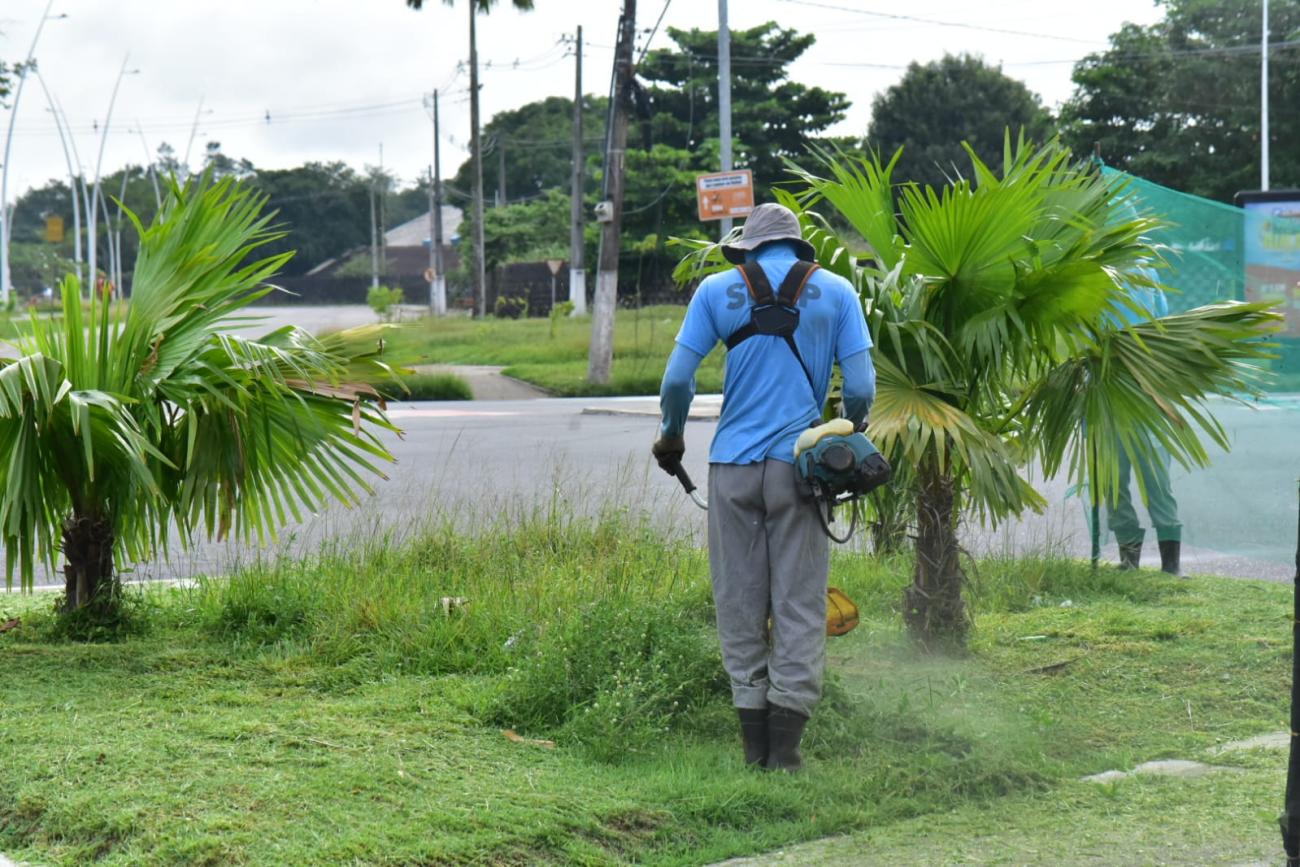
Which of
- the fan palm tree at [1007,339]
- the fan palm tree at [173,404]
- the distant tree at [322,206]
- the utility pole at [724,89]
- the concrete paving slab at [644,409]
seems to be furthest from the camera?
the distant tree at [322,206]

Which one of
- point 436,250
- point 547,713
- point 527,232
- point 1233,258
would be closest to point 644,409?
point 1233,258

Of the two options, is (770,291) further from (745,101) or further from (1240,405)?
(745,101)

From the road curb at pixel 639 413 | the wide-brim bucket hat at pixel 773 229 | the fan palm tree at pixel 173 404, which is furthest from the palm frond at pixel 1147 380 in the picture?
the road curb at pixel 639 413

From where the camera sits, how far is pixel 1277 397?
25.8ft

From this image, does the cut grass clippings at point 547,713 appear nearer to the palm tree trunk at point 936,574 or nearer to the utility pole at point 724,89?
the palm tree trunk at point 936,574

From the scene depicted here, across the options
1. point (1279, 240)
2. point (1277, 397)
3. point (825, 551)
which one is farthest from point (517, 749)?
point (1279, 240)

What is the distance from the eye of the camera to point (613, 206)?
23656 mm

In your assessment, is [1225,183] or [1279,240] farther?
[1225,183]

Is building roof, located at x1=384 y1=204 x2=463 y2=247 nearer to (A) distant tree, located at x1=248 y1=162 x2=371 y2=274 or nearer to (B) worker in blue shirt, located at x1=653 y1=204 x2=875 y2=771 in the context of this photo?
(A) distant tree, located at x1=248 y1=162 x2=371 y2=274

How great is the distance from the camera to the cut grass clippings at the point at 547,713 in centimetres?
407

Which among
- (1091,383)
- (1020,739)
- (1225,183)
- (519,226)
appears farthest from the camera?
(519,226)

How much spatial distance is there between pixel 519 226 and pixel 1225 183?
30691mm

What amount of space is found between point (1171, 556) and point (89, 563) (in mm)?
5790

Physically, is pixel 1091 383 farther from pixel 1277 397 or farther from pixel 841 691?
pixel 1277 397
